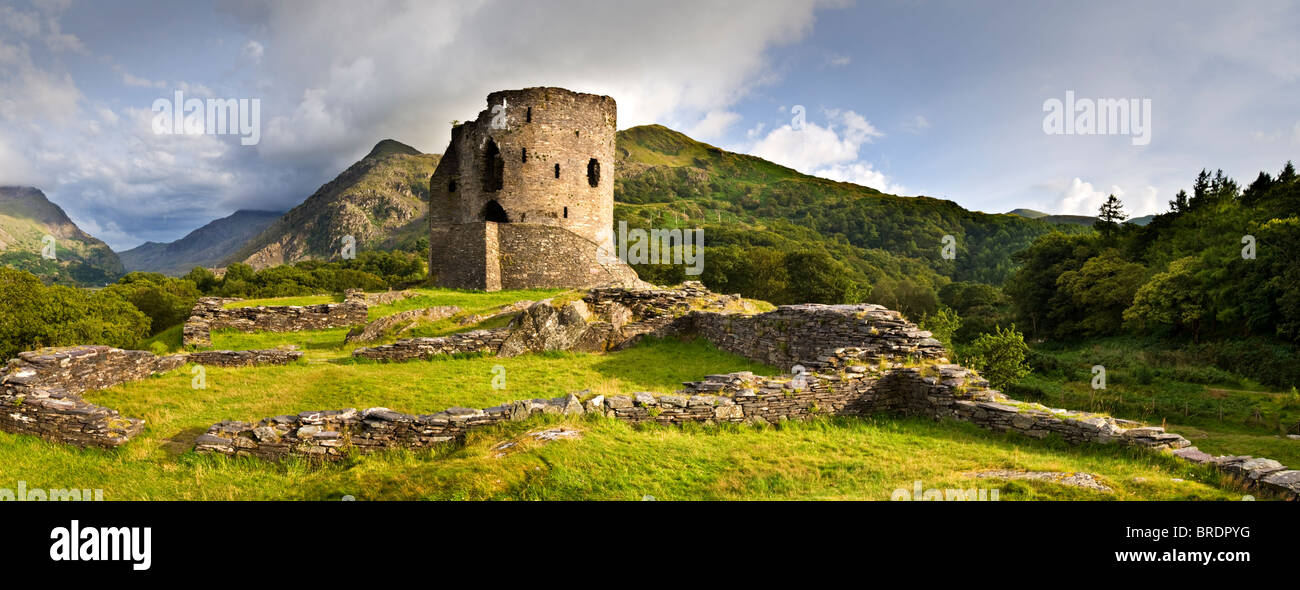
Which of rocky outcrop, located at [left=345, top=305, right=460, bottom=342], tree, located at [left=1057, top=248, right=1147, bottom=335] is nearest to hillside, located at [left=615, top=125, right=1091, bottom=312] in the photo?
tree, located at [left=1057, top=248, right=1147, bottom=335]

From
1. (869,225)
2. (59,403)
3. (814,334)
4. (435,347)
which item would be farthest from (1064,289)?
(869,225)

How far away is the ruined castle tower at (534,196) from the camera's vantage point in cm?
2875

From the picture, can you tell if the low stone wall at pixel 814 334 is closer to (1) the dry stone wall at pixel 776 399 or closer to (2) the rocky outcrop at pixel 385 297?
(1) the dry stone wall at pixel 776 399

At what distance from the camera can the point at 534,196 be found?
29906 mm

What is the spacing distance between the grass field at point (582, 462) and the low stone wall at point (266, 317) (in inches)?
267

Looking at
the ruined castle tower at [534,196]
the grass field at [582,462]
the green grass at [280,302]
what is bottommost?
the grass field at [582,462]

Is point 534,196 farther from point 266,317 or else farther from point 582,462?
point 582,462

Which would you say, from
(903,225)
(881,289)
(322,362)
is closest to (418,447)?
(322,362)

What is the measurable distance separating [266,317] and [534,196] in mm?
13912

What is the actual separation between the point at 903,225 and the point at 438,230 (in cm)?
15074

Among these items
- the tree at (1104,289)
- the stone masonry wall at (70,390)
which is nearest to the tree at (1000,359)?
the tree at (1104,289)

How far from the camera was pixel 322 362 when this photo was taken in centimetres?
1591

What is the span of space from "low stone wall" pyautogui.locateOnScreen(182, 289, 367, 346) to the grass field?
6.78 metres
